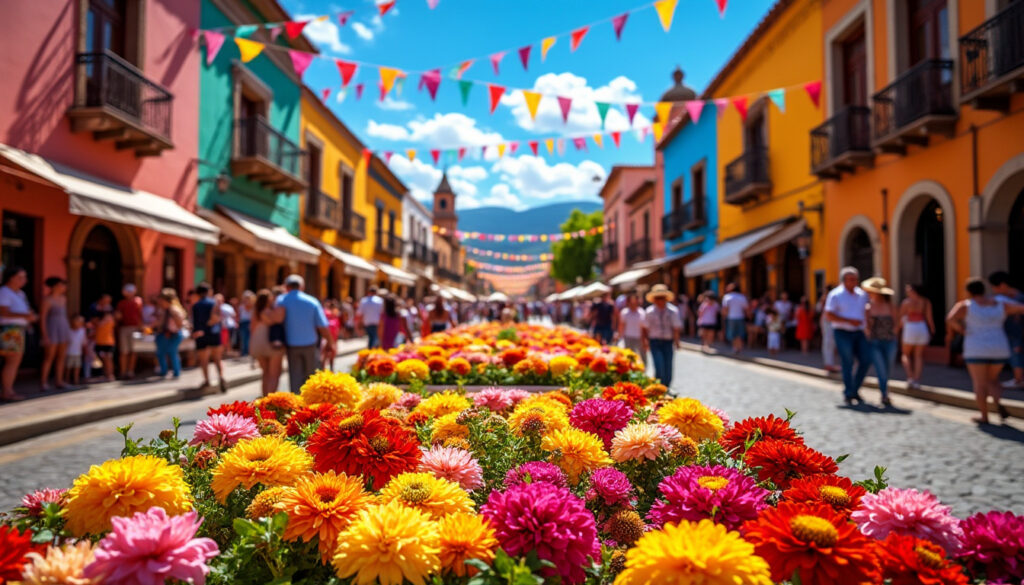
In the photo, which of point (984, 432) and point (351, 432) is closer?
point (351, 432)

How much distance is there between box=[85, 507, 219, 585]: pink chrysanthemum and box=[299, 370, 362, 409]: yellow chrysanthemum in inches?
54.0

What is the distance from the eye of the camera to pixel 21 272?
774 cm

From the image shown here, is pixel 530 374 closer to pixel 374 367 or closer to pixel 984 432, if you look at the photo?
pixel 374 367

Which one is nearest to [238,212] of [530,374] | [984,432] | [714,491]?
[530,374]

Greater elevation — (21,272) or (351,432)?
(21,272)

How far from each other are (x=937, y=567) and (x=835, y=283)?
Result: 1538 centimetres

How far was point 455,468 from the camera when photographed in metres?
1.36

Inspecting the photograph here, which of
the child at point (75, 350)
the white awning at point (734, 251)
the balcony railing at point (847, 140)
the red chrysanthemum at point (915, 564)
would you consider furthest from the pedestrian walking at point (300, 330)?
the white awning at point (734, 251)

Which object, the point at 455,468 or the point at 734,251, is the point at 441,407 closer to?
the point at 455,468

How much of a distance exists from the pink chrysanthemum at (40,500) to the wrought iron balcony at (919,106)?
1252 cm

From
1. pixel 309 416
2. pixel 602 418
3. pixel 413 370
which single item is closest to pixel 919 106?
pixel 413 370

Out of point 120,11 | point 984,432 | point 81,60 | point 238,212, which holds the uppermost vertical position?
point 120,11

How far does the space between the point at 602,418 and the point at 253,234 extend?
538 inches

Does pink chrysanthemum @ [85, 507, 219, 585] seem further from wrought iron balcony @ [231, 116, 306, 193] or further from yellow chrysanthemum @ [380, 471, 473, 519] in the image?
wrought iron balcony @ [231, 116, 306, 193]
